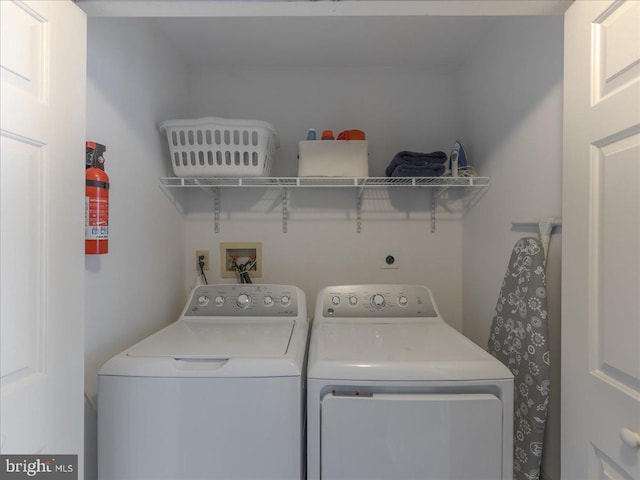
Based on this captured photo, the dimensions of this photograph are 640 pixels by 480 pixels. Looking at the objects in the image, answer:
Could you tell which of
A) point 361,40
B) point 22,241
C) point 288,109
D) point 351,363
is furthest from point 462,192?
point 22,241

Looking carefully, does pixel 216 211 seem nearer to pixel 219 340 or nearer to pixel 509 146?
pixel 219 340

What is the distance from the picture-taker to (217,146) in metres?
1.61

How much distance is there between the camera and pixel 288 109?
201 centimetres

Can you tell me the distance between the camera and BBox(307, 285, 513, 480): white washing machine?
1.04 m

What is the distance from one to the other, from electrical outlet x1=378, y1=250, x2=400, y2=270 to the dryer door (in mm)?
1006

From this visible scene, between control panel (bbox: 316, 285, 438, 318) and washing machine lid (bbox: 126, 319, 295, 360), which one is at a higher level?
control panel (bbox: 316, 285, 438, 318)

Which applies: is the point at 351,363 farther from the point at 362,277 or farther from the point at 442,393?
the point at 362,277

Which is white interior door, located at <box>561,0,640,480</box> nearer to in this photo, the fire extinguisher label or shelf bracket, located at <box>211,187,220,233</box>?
the fire extinguisher label

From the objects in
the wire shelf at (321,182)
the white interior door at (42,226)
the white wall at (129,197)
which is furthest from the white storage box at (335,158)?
the white interior door at (42,226)

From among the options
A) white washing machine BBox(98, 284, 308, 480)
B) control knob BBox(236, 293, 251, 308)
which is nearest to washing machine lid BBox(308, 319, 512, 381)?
white washing machine BBox(98, 284, 308, 480)

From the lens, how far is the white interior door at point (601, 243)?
2.22ft

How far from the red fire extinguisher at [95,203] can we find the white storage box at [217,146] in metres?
0.51

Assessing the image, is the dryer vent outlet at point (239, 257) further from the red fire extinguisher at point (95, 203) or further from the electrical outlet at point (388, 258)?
the red fire extinguisher at point (95, 203)

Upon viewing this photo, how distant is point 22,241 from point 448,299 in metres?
1.93
